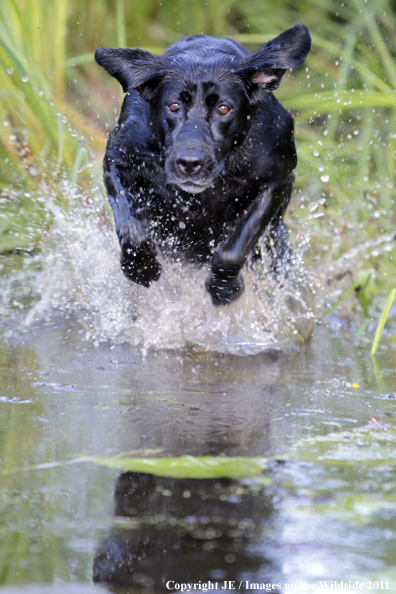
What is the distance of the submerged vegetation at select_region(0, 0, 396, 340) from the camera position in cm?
370

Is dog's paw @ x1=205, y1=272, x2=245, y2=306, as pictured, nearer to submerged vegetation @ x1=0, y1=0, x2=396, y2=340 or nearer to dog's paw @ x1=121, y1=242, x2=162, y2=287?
dog's paw @ x1=121, y1=242, x2=162, y2=287

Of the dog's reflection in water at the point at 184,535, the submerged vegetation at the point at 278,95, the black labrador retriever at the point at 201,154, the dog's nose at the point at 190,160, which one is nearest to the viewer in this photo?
the dog's reflection in water at the point at 184,535

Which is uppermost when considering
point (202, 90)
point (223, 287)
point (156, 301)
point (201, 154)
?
point (202, 90)

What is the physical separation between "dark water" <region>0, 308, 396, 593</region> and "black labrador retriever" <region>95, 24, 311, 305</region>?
1.81 feet

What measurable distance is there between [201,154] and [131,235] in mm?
491

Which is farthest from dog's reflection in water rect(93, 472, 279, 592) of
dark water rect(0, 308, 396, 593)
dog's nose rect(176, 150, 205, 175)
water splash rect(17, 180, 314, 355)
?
water splash rect(17, 180, 314, 355)

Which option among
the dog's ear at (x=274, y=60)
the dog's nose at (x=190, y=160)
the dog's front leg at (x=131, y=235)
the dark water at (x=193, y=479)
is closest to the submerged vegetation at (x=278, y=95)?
the dog's front leg at (x=131, y=235)

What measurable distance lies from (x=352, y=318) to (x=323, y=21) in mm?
2514

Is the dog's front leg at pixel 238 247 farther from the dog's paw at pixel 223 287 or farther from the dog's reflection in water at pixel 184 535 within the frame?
the dog's reflection in water at pixel 184 535

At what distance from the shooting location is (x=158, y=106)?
2.67 meters

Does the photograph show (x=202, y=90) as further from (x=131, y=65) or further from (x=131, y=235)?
(x=131, y=235)

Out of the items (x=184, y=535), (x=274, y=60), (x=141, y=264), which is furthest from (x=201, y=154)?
(x=184, y=535)

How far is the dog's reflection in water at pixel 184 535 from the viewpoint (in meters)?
1.11

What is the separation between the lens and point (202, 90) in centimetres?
258
